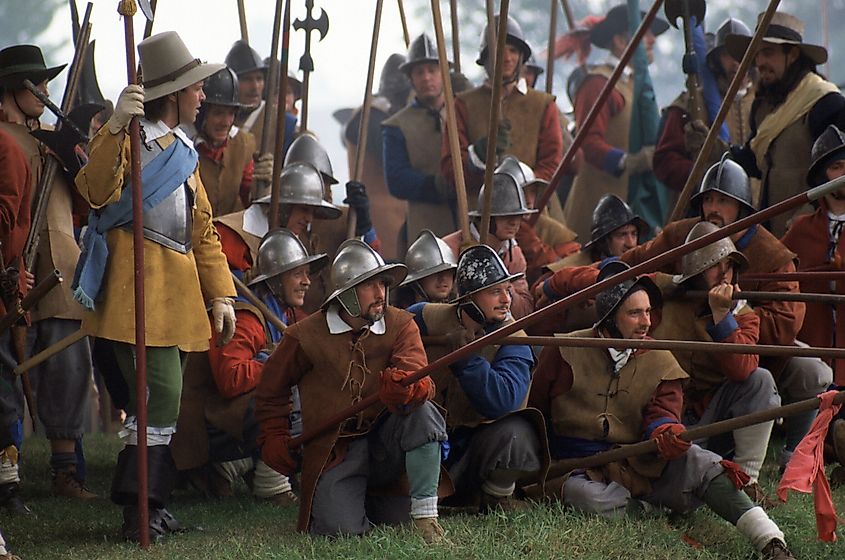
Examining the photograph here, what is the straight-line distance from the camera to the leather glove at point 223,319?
6.16 m

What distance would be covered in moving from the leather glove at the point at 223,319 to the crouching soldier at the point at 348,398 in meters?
0.21

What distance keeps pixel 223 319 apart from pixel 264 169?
237 cm

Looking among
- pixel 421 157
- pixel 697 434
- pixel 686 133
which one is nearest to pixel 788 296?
pixel 697 434

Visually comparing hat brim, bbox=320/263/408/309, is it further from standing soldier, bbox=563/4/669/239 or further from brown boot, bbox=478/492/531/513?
standing soldier, bbox=563/4/669/239

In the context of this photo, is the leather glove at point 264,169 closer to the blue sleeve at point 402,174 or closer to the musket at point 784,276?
the blue sleeve at point 402,174

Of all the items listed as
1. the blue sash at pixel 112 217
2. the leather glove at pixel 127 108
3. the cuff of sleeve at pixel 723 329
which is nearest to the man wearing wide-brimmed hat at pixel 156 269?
the blue sash at pixel 112 217

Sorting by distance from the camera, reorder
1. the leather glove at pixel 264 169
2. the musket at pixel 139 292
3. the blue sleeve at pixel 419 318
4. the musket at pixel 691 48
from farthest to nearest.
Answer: the musket at pixel 691 48, the leather glove at pixel 264 169, the blue sleeve at pixel 419 318, the musket at pixel 139 292

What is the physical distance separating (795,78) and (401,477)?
134 inches

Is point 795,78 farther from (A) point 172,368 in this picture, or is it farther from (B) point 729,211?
(A) point 172,368

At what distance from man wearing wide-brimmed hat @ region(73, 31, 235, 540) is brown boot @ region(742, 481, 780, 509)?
2.30 m

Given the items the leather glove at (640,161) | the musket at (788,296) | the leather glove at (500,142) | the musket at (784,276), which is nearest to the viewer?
the musket at (788,296)

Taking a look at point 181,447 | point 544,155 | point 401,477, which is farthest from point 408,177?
point 401,477

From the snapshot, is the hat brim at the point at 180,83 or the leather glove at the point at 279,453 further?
the leather glove at the point at 279,453

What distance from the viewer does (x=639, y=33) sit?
8398mm
